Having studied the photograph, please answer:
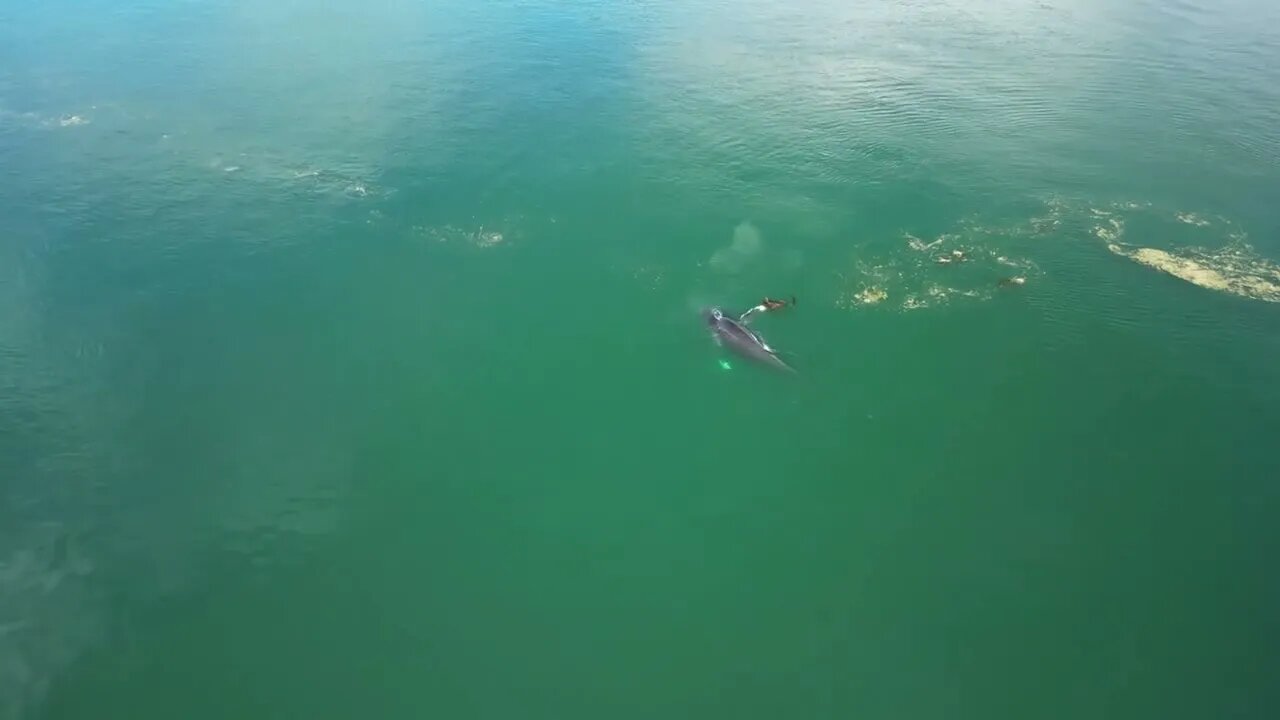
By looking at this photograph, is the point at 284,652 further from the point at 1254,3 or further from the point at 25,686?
the point at 1254,3

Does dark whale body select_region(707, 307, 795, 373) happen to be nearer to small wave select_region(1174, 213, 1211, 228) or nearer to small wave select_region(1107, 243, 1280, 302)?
small wave select_region(1107, 243, 1280, 302)

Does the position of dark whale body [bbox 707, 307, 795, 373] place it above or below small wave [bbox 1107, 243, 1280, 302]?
below

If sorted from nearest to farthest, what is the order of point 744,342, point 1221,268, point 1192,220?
point 744,342, point 1221,268, point 1192,220

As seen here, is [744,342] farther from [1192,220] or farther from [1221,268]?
[1192,220]

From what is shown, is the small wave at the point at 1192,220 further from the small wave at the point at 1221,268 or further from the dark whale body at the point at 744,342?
the dark whale body at the point at 744,342

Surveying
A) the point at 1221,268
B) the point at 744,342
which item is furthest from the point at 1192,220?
the point at 744,342

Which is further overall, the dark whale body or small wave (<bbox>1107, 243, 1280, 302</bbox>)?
small wave (<bbox>1107, 243, 1280, 302</bbox>)

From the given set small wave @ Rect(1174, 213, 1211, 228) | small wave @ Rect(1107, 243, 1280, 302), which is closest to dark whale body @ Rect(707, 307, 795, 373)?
small wave @ Rect(1107, 243, 1280, 302)

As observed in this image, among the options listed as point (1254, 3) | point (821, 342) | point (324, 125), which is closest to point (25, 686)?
point (821, 342)

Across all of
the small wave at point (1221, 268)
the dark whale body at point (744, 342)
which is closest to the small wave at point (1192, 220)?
the small wave at point (1221, 268)

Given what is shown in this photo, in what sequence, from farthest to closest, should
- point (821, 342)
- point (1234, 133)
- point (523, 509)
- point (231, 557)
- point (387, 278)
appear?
point (1234, 133), point (387, 278), point (821, 342), point (523, 509), point (231, 557)

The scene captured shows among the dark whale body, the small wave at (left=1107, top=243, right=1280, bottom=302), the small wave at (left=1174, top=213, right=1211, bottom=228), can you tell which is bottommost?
the dark whale body
